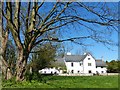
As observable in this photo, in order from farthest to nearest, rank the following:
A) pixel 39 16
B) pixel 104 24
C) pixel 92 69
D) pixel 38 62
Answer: pixel 92 69
pixel 38 62
pixel 39 16
pixel 104 24

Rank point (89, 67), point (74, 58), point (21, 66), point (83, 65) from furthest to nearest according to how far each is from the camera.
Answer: point (74, 58), point (83, 65), point (89, 67), point (21, 66)

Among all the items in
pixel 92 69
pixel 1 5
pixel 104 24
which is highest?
pixel 1 5

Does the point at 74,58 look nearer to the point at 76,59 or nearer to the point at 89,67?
the point at 76,59

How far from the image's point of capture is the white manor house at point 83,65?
7075 cm

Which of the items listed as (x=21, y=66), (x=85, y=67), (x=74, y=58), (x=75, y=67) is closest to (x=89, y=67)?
(x=85, y=67)

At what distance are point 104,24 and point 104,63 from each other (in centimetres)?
6244

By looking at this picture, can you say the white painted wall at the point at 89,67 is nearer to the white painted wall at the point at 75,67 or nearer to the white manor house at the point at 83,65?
the white manor house at the point at 83,65

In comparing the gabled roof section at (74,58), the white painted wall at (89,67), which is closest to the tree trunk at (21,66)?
the white painted wall at (89,67)

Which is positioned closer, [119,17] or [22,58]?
[119,17]

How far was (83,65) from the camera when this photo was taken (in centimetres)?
7156

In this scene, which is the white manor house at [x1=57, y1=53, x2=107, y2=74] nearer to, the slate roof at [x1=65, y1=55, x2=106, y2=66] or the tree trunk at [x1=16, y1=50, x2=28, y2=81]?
the slate roof at [x1=65, y1=55, x2=106, y2=66]

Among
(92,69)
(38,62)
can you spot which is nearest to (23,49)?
(38,62)

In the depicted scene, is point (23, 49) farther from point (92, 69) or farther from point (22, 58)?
point (92, 69)

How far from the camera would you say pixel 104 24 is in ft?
40.9
